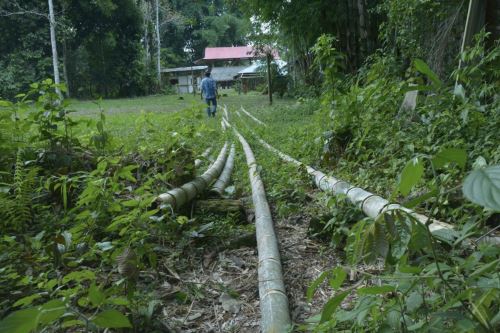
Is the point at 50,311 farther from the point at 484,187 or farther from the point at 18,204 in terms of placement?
the point at 18,204

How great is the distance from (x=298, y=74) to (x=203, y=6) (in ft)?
103

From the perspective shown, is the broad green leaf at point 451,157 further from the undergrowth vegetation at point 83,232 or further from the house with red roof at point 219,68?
the house with red roof at point 219,68

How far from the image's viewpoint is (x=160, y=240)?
253 cm

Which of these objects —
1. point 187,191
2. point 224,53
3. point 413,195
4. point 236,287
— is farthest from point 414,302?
point 224,53

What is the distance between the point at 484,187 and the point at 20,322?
0.83 metres

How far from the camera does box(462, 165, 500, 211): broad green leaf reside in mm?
671

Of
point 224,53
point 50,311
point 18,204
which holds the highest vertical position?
point 224,53

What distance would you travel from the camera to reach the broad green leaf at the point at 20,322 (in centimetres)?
77

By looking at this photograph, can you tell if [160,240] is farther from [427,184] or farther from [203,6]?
[203,6]

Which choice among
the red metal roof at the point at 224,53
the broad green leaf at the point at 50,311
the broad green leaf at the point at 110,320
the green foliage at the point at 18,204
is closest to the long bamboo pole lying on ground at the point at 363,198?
the broad green leaf at the point at 110,320

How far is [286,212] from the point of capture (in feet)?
10.3

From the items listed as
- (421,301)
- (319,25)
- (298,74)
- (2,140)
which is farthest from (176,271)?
(298,74)

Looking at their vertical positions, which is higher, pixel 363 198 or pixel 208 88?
pixel 208 88

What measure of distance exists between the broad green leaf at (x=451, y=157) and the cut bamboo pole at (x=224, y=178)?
9.04 feet
